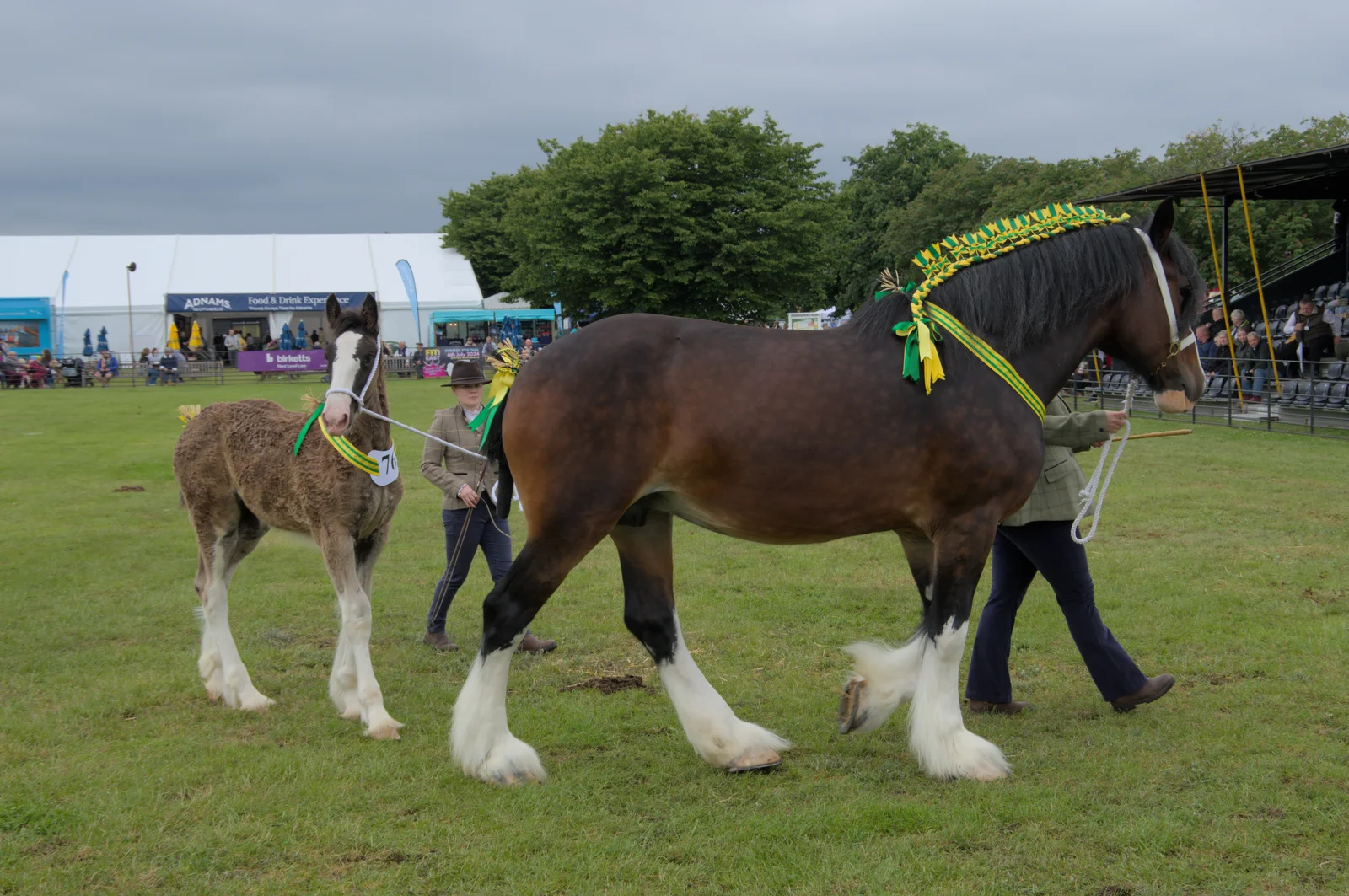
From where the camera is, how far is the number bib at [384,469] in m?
5.51

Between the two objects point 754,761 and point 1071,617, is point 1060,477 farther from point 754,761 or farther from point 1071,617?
point 754,761

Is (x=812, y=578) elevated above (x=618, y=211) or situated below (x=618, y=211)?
below

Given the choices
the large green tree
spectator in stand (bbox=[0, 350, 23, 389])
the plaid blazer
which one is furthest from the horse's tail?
spectator in stand (bbox=[0, 350, 23, 389])

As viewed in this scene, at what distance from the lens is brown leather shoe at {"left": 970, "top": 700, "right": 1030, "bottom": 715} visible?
17.9 ft

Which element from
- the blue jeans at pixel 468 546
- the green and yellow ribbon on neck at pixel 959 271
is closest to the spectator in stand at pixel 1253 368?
the green and yellow ribbon on neck at pixel 959 271

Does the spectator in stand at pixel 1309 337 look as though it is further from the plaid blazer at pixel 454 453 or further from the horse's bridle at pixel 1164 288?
the plaid blazer at pixel 454 453

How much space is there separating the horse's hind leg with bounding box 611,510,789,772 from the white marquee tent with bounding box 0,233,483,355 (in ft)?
131

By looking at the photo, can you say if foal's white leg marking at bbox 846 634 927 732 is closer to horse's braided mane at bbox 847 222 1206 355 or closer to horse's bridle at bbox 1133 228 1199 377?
horse's braided mane at bbox 847 222 1206 355

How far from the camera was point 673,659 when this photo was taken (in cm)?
493

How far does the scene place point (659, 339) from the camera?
463 centimetres

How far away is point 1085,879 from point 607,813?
1818mm

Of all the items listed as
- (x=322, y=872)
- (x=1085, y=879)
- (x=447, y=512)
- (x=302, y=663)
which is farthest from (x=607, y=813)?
(x=447, y=512)

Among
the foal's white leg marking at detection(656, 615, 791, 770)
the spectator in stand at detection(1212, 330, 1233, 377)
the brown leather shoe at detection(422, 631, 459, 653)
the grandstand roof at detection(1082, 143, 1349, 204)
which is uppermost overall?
the grandstand roof at detection(1082, 143, 1349, 204)

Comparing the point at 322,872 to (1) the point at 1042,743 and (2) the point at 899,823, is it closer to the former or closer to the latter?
(2) the point at 899,823
